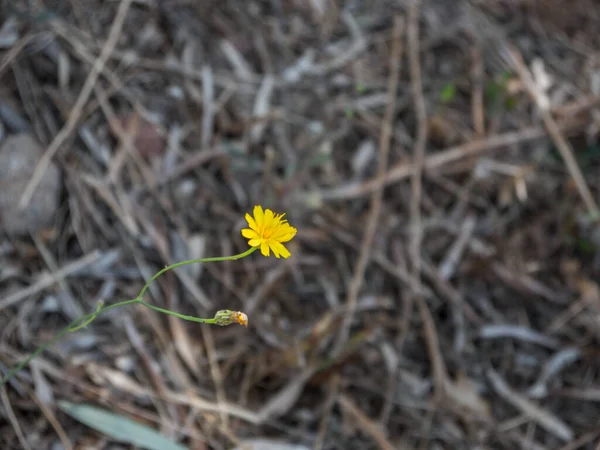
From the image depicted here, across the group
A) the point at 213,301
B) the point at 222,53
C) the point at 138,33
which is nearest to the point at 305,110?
the point at 222,53

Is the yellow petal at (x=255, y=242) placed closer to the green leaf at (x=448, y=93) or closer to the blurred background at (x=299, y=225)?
the blurred background at (x=299, y=225)

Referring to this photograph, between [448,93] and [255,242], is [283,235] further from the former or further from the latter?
[448,93]

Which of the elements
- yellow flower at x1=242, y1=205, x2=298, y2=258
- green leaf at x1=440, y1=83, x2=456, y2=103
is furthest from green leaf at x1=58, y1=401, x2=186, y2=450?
green leaf at x1=440, y1=83, x2=456, y2=103

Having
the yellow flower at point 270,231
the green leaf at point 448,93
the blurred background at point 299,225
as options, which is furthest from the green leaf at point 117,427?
the green leaf at point 448,93

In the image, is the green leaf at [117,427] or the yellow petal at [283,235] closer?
the yellow petal at [283,235]

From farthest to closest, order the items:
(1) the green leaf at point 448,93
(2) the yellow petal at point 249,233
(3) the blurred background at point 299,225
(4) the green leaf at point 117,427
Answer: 1. (1) the green leaf at point 448,93
2. (3) the blurred background at point 299,225
3. (4) the green leaf at point 117,427
4. (2) the yellow petal at point 249,233

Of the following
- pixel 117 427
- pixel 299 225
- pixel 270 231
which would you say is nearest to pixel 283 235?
pixel 270 231

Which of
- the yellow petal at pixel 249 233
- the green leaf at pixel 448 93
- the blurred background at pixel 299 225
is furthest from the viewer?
the green leaf at pixel 448 93

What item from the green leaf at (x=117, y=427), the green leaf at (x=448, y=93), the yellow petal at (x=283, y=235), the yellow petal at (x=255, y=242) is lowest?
the green leaf at (x=117, y=427)
